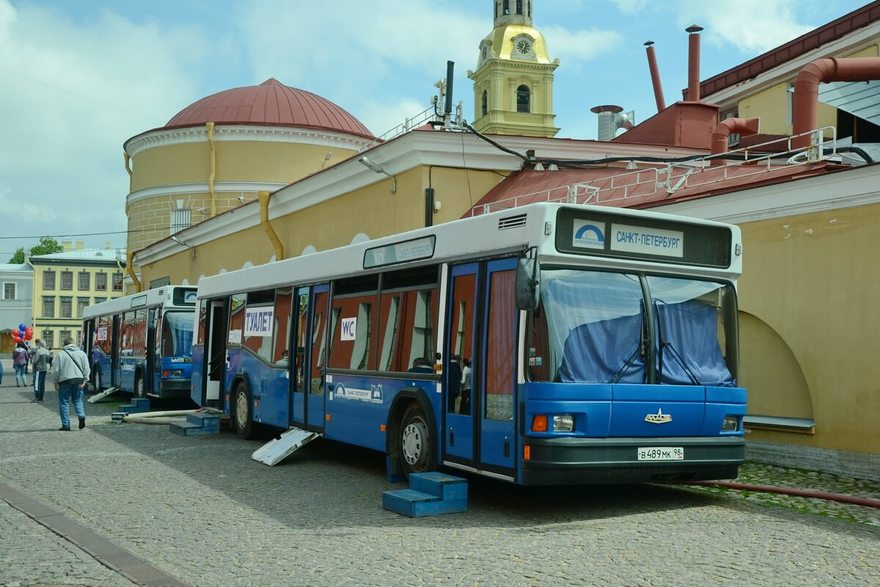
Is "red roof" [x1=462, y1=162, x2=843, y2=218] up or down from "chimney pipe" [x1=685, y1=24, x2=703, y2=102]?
down

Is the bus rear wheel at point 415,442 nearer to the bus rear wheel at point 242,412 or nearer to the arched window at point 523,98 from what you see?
the bus rear wheel at point 242,412

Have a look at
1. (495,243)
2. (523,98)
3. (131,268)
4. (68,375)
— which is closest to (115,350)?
(68,375)

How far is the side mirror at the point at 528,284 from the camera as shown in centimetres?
870

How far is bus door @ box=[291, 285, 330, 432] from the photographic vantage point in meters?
13.5

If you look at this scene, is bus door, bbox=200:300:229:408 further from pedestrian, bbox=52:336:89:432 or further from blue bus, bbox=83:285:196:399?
blue bus, bbox=83:285:196:399

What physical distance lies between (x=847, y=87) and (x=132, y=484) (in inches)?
671

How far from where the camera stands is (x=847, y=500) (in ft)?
32.9

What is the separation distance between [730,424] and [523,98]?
76.6 meters

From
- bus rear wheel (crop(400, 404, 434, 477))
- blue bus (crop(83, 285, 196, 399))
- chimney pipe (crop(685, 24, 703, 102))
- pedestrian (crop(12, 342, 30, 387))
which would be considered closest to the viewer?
bus rear wheel (crop(400, 404, 434, 477))

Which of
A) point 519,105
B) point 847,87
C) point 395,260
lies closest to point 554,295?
point 395,260

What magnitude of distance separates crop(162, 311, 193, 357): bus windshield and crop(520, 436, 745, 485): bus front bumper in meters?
15.5

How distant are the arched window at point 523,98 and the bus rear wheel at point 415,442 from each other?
74783 millimetres

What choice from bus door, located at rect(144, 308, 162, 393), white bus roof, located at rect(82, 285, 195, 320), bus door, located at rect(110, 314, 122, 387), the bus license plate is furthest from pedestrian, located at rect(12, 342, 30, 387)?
the bus license plate

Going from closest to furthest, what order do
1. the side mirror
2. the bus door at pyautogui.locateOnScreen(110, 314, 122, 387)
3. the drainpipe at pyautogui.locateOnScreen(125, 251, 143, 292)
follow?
the side mirror → the bus door at pyautogui.locateOnScreen(110, 314, 122, 387) → the drainpipe at pyautogui.locateOnScreen(125, 251, 143, 292)
